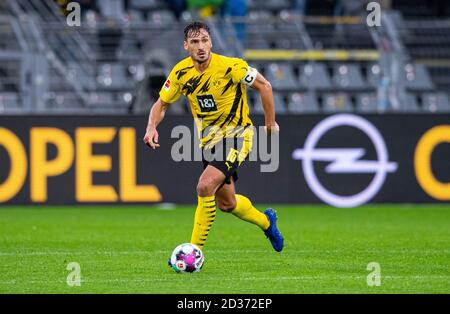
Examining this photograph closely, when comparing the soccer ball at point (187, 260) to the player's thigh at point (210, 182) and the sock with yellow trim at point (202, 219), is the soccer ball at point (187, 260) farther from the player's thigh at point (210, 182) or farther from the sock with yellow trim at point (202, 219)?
the player's thigh at point (210, 182)

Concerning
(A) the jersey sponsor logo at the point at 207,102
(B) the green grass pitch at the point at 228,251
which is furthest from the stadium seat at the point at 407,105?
(A) the jersey sponsor logo at the point at 207,102

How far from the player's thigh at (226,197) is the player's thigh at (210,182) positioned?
228 millimetres

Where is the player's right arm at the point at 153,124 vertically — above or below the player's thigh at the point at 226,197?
above

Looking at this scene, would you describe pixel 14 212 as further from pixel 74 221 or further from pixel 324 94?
pixel 324 94

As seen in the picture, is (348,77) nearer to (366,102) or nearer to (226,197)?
(366,102)

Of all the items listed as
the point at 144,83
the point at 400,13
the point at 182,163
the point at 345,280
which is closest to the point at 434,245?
the point at 345,280

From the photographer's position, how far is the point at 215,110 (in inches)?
412

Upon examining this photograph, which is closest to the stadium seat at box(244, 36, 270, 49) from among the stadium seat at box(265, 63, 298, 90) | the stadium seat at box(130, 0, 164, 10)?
the stadium seat at box(265, 63, 298, 90)

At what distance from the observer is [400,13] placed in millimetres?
23031

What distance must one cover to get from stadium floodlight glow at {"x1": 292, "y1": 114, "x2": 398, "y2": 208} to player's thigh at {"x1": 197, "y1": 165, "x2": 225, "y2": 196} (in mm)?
8191

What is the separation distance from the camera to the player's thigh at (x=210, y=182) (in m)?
10.2

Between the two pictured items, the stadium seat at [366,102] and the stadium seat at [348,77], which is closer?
the stadium seat at [366,102]

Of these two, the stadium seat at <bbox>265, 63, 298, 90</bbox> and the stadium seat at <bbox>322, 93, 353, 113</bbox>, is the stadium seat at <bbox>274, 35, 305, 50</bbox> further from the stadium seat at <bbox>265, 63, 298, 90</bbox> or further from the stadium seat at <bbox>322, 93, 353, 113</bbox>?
the stadium seat at <bbox>322, 93, 353, 113</bbox>

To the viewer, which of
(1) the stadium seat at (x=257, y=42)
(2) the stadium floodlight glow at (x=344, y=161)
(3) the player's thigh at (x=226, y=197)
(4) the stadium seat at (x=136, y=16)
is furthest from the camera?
(4) the stadium seat at (x=136, y=16)
